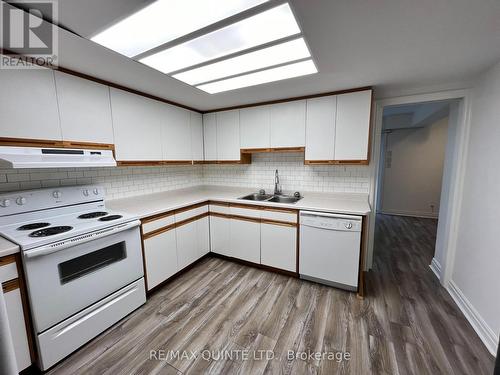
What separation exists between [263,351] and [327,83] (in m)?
2.49

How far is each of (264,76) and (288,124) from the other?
0.89 m

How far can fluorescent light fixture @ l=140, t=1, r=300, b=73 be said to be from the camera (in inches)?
42.9

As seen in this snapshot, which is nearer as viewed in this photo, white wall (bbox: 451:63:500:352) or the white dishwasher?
white wall (bbox: 451:63:500:352)

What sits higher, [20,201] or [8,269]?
[20,201]

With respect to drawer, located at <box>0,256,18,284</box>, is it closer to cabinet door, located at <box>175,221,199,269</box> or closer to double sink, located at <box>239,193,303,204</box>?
cabinet door, located at <box>175,221,199,269</box>

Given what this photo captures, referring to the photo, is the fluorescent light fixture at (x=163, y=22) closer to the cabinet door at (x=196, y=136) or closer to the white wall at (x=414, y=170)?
the cabinet door at (x=196, y=136)

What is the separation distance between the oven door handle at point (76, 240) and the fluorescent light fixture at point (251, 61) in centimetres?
142

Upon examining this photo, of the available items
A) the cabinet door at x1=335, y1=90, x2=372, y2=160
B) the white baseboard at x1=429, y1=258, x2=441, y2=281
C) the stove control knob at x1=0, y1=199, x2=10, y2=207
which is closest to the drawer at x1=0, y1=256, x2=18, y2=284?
the stove control knob at x1=0, y1=199, x2=10, y2=207

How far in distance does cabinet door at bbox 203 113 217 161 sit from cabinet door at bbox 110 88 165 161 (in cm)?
80

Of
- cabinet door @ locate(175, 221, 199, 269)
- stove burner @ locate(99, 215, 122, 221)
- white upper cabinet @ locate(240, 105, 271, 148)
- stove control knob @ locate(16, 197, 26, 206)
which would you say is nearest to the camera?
stove control knob @ locate(16, 197, 26, 206)

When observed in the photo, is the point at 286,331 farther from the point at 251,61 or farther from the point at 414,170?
the point at 414,170

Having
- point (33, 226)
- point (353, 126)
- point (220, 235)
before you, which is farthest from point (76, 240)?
point (353, 126)

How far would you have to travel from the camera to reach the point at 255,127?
2.88m

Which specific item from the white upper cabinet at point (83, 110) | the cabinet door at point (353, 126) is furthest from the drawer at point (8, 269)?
the cabinet door at point (353, 126)
